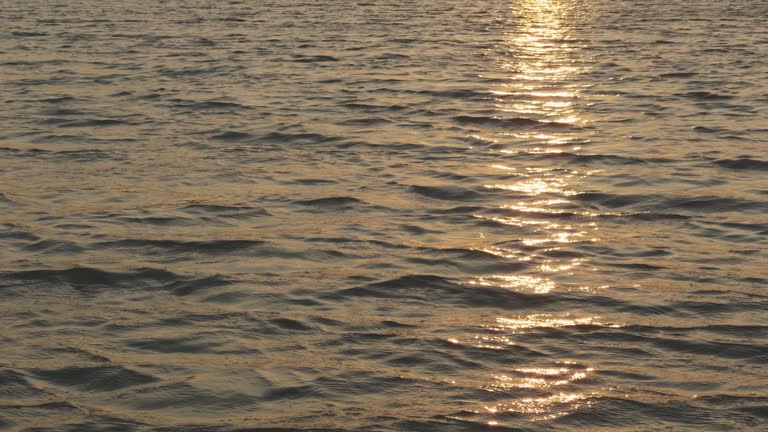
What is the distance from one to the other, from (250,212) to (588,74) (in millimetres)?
11660

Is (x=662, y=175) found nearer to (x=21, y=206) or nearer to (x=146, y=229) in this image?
(x=146, y=229)

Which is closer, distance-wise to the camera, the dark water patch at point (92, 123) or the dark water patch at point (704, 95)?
the dark water patch at point (92, 123)

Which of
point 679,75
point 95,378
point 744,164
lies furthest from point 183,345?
point 679,75

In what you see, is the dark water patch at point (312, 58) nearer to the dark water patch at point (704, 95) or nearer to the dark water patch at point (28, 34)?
the dark water patch at point (28, 34)

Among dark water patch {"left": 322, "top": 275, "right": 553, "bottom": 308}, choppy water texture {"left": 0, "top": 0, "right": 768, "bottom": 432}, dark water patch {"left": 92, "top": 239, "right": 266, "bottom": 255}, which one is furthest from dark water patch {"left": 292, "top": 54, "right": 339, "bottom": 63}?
dark water patch {"left": 322, "top": 275, "right": 553, "bottom": 308}

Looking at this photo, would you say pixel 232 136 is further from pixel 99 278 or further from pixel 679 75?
pixel 679 75

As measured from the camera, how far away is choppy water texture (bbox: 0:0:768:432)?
7602 mm

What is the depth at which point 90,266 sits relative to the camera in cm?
1010

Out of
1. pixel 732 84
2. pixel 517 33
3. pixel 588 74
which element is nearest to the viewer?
pixel 732 84

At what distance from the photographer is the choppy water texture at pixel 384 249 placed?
7602mm

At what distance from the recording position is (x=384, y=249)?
1082 cm

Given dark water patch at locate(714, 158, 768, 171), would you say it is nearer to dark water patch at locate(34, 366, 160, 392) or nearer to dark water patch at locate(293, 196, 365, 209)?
dark water patch at locate(293, 196, 365, 209)

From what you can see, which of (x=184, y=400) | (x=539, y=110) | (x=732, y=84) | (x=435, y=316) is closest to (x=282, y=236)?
(x=435, y=316)

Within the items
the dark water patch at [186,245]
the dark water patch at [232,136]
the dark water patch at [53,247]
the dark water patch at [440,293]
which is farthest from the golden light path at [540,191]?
the dark water patch at [53,247]
